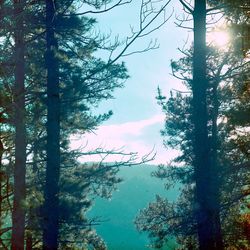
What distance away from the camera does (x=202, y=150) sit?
27.3 ft

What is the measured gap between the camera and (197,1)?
29.3ft

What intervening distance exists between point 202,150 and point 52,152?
3861 mm

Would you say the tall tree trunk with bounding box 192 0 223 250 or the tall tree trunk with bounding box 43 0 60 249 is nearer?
the tall tree trunk with bounding box 192 0 223 250

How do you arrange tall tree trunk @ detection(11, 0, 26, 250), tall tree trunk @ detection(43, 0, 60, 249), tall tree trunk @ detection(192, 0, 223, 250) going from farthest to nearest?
tall tree trunk @ detection(43, 0, 60, 249) < tall tree trunk @ detection(192, 0, 223, 250) < tall tree trunk @ detection(11, 0, 26, 250)

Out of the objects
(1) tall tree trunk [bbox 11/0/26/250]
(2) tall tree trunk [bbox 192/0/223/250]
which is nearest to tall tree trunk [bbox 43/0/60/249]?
(1) tall tree trunk [bbox 11/0/26/250]

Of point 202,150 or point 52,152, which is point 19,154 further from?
point 202,150

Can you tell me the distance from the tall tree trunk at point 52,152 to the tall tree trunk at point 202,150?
3452 millimetres

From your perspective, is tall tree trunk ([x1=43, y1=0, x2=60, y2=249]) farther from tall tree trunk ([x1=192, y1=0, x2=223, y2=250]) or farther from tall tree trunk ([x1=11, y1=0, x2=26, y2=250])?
Answer: tall tree trunk ([x1=192, y1=0, x2=223, y2=250])

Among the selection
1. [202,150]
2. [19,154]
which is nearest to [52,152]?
[19,154]

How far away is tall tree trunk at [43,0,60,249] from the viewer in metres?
9.80

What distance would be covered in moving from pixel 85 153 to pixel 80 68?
318 cm

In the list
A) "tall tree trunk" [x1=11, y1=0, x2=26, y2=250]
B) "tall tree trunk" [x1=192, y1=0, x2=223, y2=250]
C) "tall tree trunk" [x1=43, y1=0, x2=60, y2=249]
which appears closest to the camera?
"tall tree trunk" [x1=11, y1=0, x2=26, y2=250]

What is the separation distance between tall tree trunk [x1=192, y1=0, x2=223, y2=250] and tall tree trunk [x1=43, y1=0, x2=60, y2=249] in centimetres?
345

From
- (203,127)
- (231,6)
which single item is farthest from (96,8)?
(203,127)
